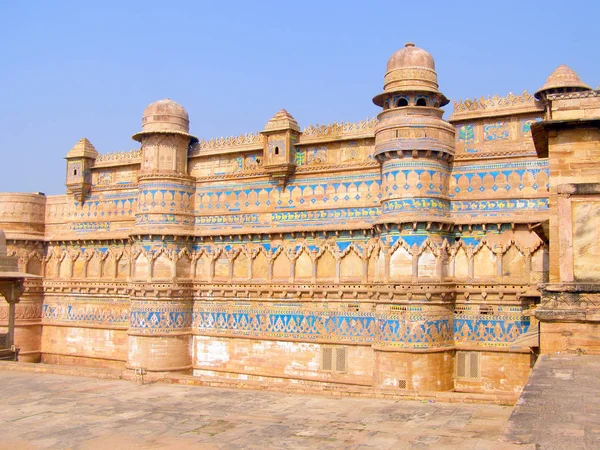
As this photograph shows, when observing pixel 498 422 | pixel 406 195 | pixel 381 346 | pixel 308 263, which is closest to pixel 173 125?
pixel 308 263

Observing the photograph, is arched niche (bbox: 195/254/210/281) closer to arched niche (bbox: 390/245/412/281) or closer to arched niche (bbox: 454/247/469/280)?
arched niche (bbox: 390/245/412/281)

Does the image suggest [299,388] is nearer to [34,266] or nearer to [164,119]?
[164,119]

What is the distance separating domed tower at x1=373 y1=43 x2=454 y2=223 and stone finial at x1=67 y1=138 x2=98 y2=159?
409 inches

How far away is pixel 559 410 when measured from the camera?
6.05 metres

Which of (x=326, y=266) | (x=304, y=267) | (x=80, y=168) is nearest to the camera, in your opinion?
(x=326, y=266)

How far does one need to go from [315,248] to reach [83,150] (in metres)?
9.04

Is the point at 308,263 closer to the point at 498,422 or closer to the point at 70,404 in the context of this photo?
the point at 70,404

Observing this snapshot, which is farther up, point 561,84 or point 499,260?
point 561,84

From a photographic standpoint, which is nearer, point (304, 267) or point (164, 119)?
point (304, 267)

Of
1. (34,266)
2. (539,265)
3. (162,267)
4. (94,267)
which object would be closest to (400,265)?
(539,265)

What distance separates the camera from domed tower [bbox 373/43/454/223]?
52.4 feet

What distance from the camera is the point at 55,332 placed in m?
22.7

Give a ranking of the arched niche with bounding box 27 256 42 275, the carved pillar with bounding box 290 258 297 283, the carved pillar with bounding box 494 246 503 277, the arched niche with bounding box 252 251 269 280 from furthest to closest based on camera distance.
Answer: the arched niche with bounding box 27 256 42 275
the arched niche with bounding box 252 251 269 280
the carved pillar with bounding box 290 258 297 283
the carved pillar with bounding box 494 246 503 277

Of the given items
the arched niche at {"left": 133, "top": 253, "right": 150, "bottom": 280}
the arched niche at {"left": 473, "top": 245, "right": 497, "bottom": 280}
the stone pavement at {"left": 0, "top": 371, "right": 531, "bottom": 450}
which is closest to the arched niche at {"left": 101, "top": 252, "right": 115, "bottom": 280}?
the arched niche at {"left": 133, "top": 253, "right": 150, "bottom": 280}
